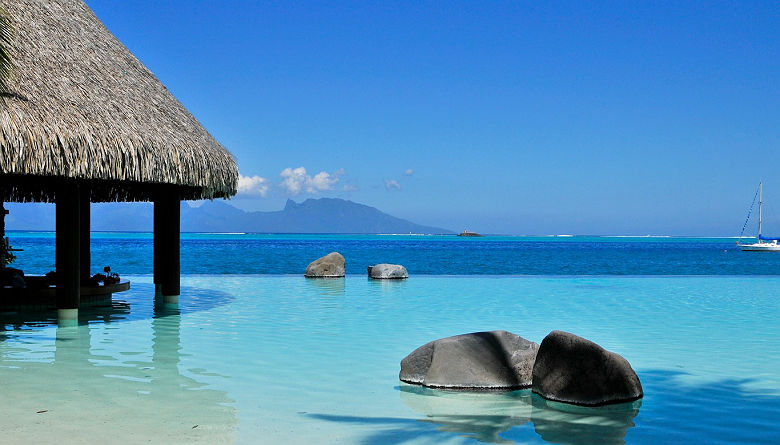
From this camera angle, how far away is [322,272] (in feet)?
64.4

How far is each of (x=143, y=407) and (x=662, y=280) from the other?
59.8 feet

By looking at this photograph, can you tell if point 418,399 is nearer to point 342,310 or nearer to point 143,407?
point 143,407

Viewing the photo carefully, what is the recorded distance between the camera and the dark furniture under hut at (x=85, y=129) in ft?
27.3

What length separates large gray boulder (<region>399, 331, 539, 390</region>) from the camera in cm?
627

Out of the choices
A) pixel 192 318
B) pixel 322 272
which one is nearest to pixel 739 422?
pixel 192 318

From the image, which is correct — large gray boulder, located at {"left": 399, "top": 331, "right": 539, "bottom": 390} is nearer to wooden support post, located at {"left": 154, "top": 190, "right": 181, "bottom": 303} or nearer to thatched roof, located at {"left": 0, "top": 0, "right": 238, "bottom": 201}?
thatched roof, located at {"left": 0, "top": 0, "right": 238, "bottom": 201}

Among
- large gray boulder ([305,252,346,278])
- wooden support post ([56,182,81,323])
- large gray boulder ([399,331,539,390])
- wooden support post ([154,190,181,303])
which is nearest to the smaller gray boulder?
large gray boulder ([305,252,346,278])

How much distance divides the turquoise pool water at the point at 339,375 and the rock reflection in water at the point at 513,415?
15 millimetres

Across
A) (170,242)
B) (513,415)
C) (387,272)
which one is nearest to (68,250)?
(170,242)

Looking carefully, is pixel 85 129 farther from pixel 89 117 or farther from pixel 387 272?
pixel 387 272

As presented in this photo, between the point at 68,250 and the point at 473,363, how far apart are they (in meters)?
5.76

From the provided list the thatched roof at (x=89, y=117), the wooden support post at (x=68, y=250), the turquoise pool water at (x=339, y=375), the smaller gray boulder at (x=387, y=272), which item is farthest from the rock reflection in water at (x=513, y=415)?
the smaller gray boulder at (x=387, y=272)

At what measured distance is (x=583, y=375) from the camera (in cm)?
577

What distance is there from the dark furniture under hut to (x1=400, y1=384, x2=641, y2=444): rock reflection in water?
4.77 meters
